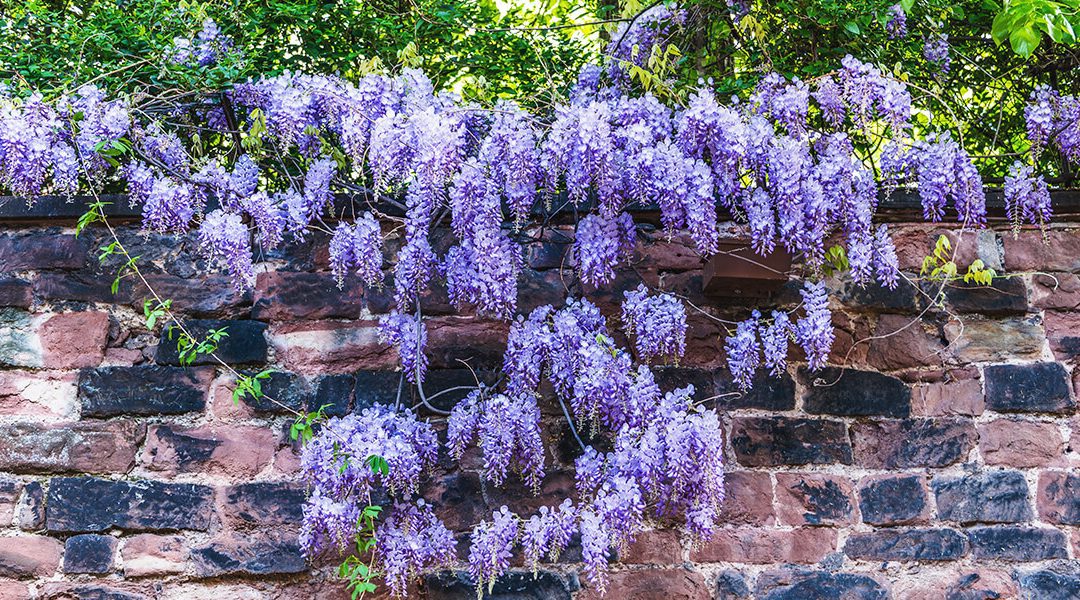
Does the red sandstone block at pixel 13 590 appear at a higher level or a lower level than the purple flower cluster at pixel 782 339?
lower

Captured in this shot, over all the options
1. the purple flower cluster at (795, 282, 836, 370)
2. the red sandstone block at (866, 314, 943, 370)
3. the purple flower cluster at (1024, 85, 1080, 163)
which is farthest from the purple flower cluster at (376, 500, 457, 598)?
the purple flower cluster at (1024, 85, 1080, 163)

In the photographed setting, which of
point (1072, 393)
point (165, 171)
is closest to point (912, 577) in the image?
point (1072, 393)

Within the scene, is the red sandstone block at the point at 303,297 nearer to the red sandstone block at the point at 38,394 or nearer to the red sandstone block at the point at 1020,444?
the red sandstone block at the point at 38,394

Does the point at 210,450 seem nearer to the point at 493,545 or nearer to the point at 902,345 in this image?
the point at 493,545

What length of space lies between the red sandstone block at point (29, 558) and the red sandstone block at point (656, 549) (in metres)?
1.51

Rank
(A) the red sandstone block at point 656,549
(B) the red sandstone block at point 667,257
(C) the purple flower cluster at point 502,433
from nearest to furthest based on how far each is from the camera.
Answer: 1. (C) the purple flower cluster at point 502,433
2. (A) the red sandstone block at point 656,549
3. (B) the red sandstone block at point 667,257

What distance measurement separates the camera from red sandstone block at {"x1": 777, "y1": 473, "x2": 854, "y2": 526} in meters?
2.95

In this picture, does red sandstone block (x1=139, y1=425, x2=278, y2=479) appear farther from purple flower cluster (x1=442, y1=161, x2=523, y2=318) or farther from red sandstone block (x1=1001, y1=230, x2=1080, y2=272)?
red sandstone block (x1=1001, y1=230, x2=1080, y2=272)

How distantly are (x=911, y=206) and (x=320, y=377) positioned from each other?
69.6 inches

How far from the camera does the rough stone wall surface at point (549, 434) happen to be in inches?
113

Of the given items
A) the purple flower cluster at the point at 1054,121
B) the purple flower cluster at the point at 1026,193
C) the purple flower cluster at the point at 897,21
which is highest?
the purple flower cluster at the point at 897,21

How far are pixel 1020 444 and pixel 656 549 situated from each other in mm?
1081

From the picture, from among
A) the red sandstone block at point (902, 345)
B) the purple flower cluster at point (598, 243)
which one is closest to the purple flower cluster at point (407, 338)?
the purple flower cluster at point (598, 243)

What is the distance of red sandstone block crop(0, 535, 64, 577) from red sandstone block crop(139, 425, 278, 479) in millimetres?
323
